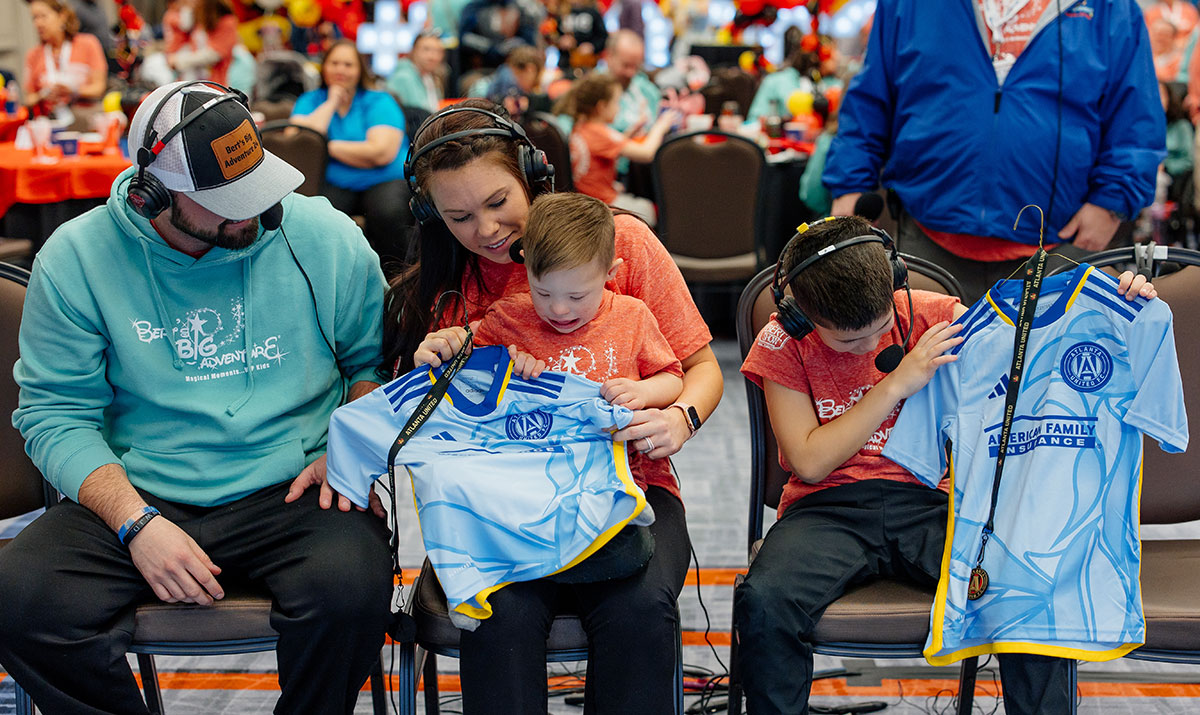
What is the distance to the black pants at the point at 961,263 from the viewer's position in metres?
2.65

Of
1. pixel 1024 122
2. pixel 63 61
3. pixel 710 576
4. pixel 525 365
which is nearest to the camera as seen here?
pixel 525 365

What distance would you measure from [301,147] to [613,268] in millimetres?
3079

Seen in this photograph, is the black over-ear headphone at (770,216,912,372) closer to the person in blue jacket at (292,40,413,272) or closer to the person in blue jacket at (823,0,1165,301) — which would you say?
the person in blue jacket at (823,0,1165,301)

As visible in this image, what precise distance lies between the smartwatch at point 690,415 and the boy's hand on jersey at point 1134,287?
731 mm

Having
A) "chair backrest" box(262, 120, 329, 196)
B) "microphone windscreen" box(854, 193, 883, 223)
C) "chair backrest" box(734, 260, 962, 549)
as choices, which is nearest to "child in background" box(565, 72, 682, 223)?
"chair backrest" box(262, 120, 329, 196)

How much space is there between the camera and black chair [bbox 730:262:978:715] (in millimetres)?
1681

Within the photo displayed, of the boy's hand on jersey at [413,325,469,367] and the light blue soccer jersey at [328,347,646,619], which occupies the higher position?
the boy's hand on jersey at [413,325,469,367]

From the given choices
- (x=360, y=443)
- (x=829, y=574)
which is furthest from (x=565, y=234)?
(x=829, y=574)

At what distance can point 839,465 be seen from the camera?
1799 mm

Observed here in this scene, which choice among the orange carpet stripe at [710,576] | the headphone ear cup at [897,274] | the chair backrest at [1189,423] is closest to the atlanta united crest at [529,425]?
the headphone ear cup at [897,274]

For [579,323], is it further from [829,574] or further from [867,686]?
[867,686]

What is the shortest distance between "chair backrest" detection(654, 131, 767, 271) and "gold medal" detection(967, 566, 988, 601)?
2.90 metres

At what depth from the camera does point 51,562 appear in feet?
5.51

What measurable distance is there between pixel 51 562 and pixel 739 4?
1114 cm
